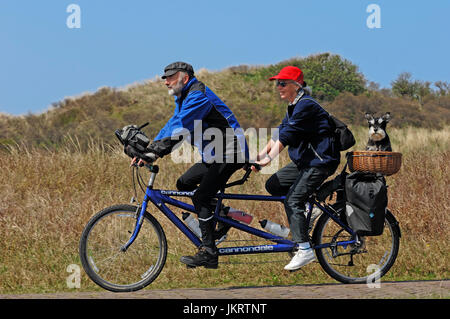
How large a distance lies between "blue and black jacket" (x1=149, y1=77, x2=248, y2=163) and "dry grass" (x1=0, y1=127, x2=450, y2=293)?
45.5 inches

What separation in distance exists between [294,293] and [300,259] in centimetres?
38

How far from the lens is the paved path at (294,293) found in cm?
612

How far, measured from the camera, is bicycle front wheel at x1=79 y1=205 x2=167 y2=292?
6262 millimetres

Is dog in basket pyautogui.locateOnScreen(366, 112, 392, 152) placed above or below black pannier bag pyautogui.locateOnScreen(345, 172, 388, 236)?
above

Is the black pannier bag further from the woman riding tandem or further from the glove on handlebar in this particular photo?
the glove on handlebar

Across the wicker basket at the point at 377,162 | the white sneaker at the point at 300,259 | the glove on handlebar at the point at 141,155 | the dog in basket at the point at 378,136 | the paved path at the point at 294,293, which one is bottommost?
the paved path at the point at 294,293

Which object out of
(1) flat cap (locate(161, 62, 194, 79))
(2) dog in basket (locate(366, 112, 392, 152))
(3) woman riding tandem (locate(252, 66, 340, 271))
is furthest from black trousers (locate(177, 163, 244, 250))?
(2) dog in basket (locate(366, 112, 392, 152))

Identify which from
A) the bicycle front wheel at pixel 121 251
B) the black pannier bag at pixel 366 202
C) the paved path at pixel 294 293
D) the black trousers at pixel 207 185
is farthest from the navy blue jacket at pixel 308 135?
the bicycle front wheel at pixel 121 251

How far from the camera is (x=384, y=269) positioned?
23.1ft

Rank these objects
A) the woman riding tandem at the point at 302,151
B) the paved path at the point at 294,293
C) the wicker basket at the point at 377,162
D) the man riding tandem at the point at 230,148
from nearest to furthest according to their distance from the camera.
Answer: the paved path at the point at 294,293 < the man riding tandem at the point at 230,148 < the woman riding tandem at the point at 302,151 < the wicker basket at the point at 377,162

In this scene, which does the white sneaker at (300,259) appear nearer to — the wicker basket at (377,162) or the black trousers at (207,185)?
the black trousers at (207,185)

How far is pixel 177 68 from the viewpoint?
20.8 feet

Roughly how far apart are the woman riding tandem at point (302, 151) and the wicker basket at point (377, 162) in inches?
9.7
